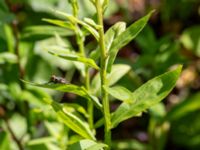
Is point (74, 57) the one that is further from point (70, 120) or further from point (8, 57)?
point (8, 57)

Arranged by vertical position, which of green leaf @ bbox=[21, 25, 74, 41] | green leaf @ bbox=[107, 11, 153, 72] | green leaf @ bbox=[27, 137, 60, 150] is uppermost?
green leaf @ bbox=[107, 11, 153, 72]

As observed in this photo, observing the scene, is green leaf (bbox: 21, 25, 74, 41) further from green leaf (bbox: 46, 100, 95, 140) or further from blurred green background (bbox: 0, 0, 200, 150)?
green leaf (bbox: 46, 100, 95, 140)

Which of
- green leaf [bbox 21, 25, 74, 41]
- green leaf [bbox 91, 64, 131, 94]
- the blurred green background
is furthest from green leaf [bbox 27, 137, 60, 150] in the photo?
green leaf [bbox 21, 25, 74, 41]

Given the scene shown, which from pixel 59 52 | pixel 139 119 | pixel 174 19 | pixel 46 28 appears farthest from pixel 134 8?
pixel 59 52

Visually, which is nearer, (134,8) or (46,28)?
(46,28)

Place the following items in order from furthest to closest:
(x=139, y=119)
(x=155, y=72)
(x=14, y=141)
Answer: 1. (x=139, y=119)
2. (x=155, y=72)
3. (x=14, y=141)

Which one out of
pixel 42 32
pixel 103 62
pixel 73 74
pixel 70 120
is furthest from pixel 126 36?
pixel 73 74

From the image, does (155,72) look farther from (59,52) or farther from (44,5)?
(59,52)
